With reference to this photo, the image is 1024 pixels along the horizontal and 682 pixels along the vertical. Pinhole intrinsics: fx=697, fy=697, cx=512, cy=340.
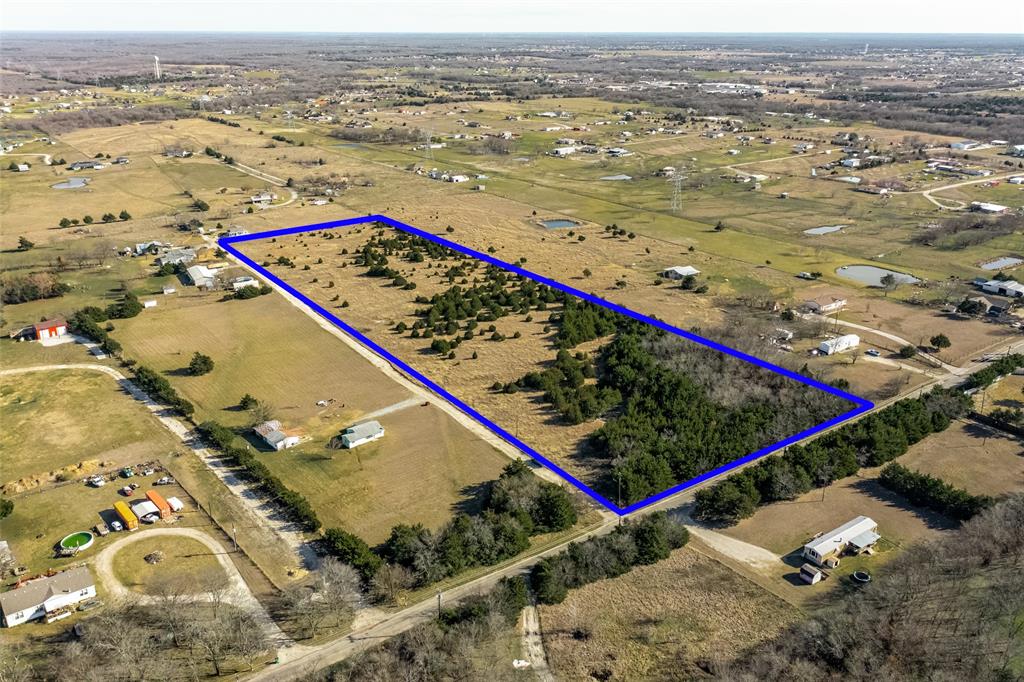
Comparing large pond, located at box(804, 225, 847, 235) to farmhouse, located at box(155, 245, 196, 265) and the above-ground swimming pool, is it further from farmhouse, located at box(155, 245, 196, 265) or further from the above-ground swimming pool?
the above-ground swimming pool

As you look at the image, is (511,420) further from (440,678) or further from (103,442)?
(103,442)

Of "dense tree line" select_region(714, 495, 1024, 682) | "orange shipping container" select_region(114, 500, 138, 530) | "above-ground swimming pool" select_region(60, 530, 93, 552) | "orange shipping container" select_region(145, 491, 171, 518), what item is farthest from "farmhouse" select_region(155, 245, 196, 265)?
"dense tree line" select_region(714, 495, 1024, 682)

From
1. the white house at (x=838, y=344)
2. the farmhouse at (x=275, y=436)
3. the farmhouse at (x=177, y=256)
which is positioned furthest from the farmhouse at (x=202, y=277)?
the white house at (x=838, y=344)

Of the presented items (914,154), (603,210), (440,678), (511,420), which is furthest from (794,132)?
(440,678)

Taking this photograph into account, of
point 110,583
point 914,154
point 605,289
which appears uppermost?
point 914,154

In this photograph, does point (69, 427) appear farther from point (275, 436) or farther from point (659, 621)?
point (659, 621)
